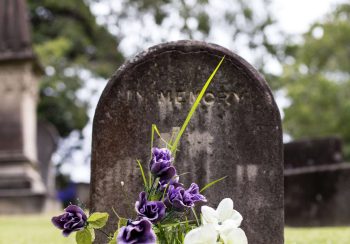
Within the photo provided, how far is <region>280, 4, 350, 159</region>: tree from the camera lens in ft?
88.9

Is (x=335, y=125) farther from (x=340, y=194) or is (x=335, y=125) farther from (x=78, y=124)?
(x=340, y=194)

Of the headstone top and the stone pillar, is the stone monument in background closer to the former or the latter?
the stone pillar

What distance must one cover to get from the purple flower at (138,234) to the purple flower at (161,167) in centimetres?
38

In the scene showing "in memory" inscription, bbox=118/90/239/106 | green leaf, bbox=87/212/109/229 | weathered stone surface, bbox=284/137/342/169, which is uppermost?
"in memory" inscription, bbox=118/90/239/106

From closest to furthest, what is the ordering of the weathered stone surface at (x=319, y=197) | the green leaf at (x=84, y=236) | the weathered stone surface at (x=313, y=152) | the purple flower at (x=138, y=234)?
1. the purple flower at (x=138, y=234)
2. the green leaf at (x=84, y=236)
3. the weathered stone surface at (x=319, y=197)
4. the weathered stone surface at (x=313, y=152)

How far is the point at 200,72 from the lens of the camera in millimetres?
4402

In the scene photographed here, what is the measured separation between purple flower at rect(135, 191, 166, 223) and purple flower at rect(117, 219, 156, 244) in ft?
0.57

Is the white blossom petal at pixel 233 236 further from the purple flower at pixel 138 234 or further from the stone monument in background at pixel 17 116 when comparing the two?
the stone monument in background at pixel 17 116

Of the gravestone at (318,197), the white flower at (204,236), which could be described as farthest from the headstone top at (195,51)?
the gravestone at (318,197)

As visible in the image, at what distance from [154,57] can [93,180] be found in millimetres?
857

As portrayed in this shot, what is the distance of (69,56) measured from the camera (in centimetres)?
3111

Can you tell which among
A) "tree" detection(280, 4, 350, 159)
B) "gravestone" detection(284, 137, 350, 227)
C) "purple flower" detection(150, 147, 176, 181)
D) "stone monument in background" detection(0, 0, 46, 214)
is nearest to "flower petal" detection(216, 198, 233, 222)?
"purple flower" detection(150, 147, 176, 181)

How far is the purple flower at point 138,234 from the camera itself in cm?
245

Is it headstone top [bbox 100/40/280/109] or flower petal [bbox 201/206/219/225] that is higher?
headstone top [bbox 100/40/280/109]
